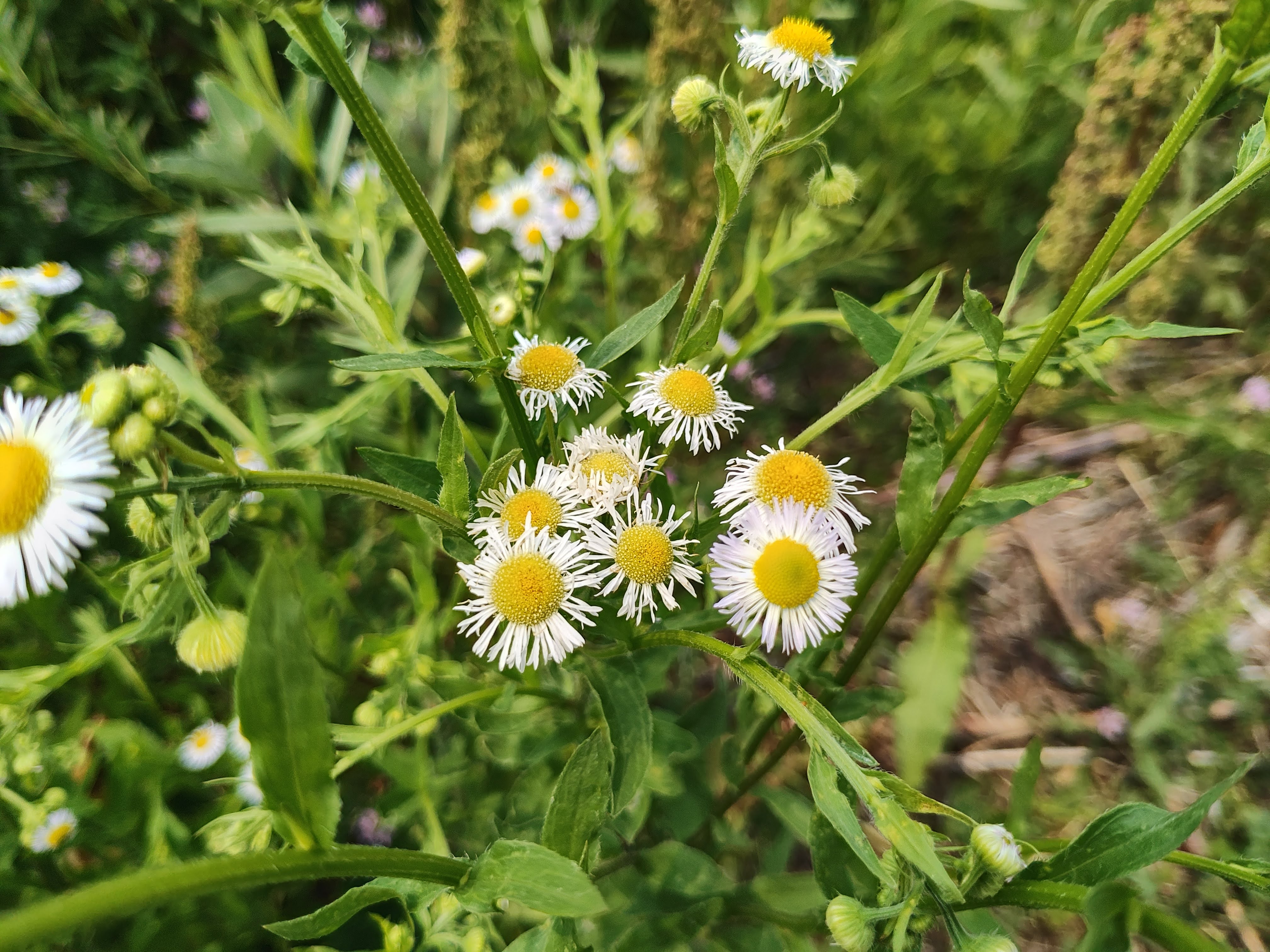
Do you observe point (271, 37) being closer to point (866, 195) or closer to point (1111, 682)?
point (866, 195)

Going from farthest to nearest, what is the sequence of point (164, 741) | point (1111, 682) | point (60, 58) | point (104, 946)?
point (60, 58)
point (1111, 682)
point (164, 741)
point (104, 946)

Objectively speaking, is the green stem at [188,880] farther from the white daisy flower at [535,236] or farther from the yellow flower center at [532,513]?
the white daisy flower at [535,236]

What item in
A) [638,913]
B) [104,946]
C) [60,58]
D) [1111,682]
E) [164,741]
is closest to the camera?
[638,913]

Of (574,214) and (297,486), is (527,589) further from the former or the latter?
(574,214)

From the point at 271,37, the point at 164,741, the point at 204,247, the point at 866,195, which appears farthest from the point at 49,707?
the point at 866,195

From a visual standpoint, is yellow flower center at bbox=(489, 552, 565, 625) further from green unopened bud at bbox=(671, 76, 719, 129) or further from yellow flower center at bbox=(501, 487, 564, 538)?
green unopened bud at bbox=(671, 76, 719, 129)

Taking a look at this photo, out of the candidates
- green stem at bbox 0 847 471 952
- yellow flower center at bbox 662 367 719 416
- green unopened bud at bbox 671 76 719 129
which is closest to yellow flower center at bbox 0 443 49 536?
green stem at bbox 0 847 471 952
